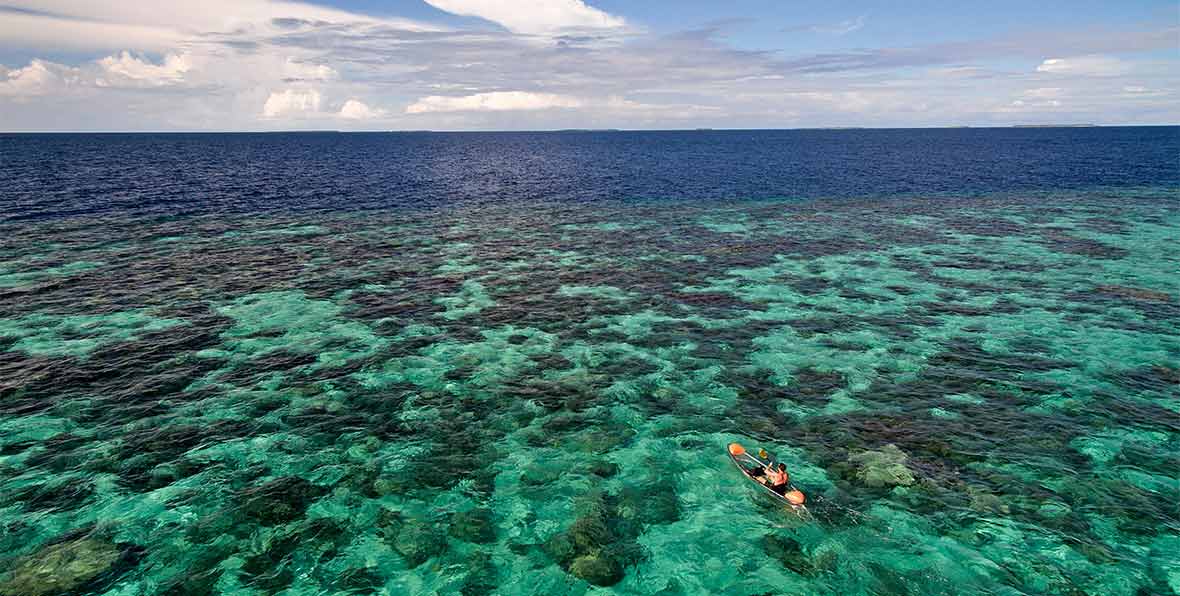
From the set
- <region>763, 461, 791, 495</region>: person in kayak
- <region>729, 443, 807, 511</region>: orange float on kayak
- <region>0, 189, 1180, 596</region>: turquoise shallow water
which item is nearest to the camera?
<region>0, 189, 1180, 596</region>: turquoise shallow water

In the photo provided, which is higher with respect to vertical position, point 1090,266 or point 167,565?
point 1090,266

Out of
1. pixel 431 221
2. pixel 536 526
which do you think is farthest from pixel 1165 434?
pixel 431 221

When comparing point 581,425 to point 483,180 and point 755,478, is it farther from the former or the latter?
point 483,180

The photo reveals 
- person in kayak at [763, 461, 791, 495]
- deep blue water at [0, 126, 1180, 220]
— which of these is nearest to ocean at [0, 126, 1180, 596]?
person in kayak at [763, 461, 791, 495]

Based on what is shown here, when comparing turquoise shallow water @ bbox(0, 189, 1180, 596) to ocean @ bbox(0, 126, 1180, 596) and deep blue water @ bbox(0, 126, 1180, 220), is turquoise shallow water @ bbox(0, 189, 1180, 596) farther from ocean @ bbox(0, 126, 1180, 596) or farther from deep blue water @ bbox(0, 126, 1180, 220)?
deep blue water @ bbox(0, 126, 1180, 220)

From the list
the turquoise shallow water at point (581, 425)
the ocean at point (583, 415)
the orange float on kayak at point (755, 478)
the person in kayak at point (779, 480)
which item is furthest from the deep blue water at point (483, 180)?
the person in kayak at point (779, 480)

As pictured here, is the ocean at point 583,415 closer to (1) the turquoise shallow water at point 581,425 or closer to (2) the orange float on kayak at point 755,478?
(1) the turquoise shallow water at point 581,425

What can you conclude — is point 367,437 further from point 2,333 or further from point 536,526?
point 2,333
